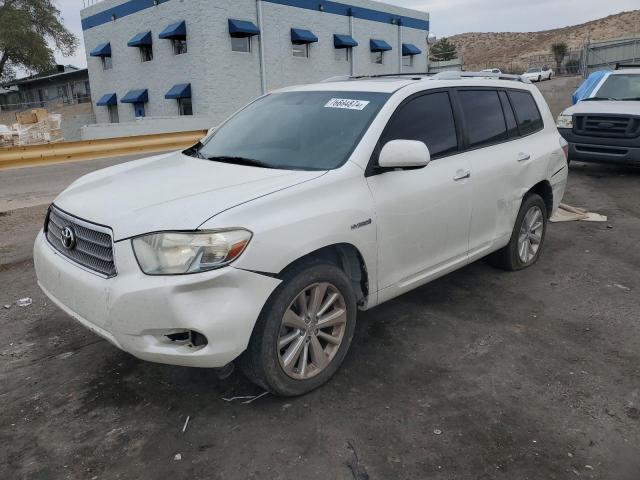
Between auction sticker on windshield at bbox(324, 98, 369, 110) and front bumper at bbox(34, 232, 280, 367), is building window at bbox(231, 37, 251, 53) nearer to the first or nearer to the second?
auction sticker on windshield at bbox(324, 98, 369, 110)

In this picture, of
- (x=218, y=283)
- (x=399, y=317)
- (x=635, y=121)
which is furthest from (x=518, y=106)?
(x=635, y=121)

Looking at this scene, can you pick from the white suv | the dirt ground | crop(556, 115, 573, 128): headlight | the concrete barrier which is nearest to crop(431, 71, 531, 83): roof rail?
the white suv

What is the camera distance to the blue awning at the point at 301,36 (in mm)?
25500

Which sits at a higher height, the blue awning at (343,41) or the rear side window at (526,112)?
the blue awning at (343,41)

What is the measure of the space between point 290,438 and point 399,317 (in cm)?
173

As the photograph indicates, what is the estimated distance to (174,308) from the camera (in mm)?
2605

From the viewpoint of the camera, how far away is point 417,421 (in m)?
2.94

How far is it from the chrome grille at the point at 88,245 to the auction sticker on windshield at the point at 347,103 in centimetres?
186

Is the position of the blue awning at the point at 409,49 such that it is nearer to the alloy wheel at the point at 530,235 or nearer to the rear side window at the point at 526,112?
the rear side window at the point at 526,112

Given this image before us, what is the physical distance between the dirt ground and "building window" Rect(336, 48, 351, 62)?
26.1 m

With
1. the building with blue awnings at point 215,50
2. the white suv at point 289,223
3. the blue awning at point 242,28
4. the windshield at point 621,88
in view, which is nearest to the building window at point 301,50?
the building with blue awnings at point 215,50

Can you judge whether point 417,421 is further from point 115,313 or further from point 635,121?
point 635,121

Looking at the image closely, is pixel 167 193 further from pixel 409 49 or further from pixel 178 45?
pixel 409 49

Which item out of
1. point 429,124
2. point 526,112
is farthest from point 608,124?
point 429,124
